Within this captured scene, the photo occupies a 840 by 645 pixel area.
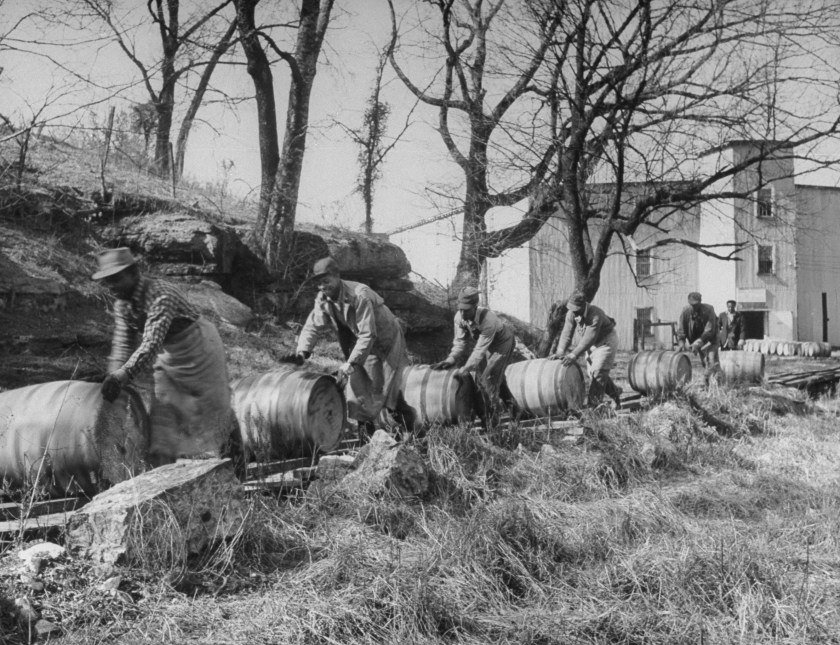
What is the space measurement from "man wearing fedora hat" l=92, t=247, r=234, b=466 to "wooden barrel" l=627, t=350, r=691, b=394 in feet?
26.3

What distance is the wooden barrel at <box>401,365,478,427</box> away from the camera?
8.70 metres

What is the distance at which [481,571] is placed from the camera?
4.78m

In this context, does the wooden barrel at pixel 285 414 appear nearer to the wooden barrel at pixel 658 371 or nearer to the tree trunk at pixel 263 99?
the wooden barrel at pixel 658 371

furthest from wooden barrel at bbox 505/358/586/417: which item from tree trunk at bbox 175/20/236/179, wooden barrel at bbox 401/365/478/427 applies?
tree trunk at bbox 175/20/236/179

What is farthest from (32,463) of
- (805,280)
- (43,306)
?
(805,280)

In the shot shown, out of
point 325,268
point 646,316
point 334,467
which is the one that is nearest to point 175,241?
point 325,268

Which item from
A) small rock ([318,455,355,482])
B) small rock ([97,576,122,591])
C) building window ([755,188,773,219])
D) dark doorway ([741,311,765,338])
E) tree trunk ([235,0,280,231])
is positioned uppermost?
tree trunk ([235,0,280,231])

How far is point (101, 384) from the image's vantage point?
A: 5.42 meters

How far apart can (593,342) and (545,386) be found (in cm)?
105

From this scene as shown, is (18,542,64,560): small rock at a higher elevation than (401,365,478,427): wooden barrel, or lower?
lower

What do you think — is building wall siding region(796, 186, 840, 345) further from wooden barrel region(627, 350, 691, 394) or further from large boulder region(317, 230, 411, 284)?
wooden barrel region(627, 350, 691, 394)

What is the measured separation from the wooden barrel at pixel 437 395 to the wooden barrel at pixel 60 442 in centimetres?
380

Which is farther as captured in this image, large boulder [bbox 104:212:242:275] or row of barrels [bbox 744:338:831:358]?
row of barrels [bbox 744:338:831:358]

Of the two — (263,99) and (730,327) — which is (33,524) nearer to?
(263,99)
